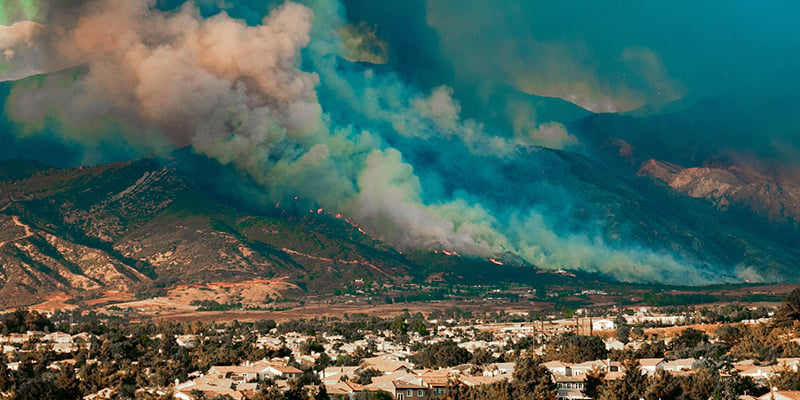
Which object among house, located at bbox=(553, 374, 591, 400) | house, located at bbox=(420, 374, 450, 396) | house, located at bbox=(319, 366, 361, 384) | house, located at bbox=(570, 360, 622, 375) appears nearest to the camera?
house, located at bbox=(553, 374, 591, 400)

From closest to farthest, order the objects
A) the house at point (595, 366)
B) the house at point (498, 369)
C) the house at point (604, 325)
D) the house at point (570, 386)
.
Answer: the house at point (570, 386) → the house at point (498, 369) → the house at point (595, 366) → the house at point (604, 325)

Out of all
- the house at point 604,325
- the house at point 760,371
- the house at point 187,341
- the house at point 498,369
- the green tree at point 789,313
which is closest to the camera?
the house at point 760,371

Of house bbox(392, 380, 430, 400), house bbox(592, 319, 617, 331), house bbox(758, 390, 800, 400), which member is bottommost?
house bbox(392, 380, 430, 400)

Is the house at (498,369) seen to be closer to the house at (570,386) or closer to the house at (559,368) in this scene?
the house at (559,368)

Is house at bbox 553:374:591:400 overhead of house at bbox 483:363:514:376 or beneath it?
beneath

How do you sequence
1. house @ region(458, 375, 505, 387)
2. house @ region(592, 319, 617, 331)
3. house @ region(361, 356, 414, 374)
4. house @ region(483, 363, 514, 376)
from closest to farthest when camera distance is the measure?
house @ region(458, 375, 505, 387) < house @ region(483, 363, 514, 376) < house @ region(361, 356, 414, 374) < house @ region(592, 319, 617, 331)

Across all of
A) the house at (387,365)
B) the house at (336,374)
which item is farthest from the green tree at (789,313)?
the house at (336,374)

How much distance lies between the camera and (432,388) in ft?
261

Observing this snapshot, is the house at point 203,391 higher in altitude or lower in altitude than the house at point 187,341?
lower

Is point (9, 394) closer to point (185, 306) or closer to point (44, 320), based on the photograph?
point (44, 320)

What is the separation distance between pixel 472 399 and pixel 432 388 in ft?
38.4

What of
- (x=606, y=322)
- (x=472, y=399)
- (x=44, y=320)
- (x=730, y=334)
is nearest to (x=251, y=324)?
(x=44, y=320)

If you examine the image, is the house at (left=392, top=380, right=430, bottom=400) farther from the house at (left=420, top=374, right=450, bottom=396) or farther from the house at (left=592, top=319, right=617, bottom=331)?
the house at (left=592, top=319, right=617, bottom=331)

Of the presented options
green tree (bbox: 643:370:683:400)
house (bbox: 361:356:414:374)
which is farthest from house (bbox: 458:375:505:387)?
green tree (bbox: 643:370:683:400)
